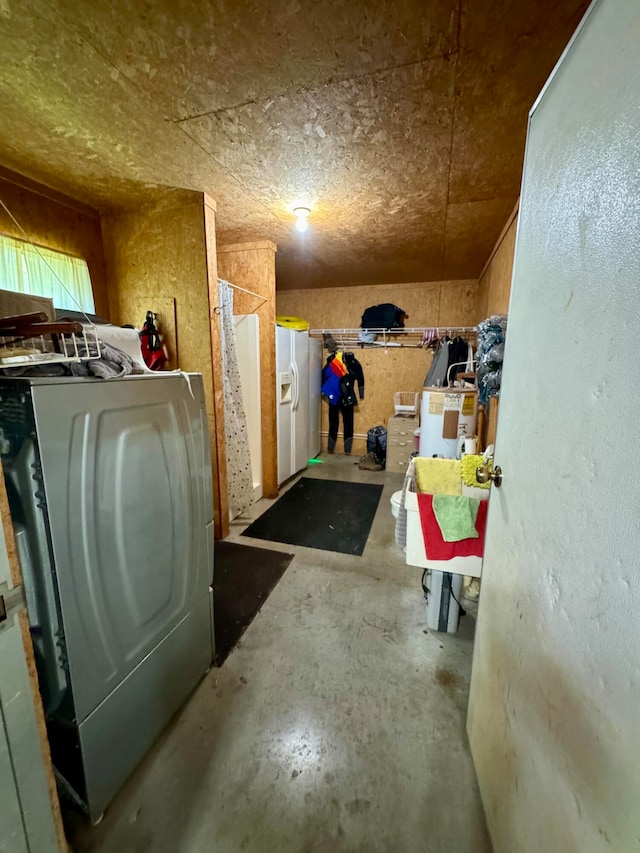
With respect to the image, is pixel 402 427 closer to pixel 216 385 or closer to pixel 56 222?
pixel 216 385

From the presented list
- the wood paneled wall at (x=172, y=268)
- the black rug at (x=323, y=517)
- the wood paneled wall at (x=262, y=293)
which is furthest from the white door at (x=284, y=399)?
the wood paneled wall at (x=172, y=268)

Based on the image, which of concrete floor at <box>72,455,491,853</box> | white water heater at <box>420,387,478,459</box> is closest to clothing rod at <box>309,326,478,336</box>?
white water heater at <box>420,387,478,459</box>

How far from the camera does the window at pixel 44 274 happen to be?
1944 millimetres

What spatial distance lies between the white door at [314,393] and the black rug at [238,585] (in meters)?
2.21

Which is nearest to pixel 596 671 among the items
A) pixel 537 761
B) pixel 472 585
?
pixel 537 761

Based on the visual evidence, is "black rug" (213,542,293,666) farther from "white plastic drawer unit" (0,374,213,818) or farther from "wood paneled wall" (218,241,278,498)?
"wood paneled wall" (218,241,278,498)

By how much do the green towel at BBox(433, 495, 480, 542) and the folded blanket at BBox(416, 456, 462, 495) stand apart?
35 centimetres

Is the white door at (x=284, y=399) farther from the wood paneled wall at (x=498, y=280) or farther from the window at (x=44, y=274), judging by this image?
the wood paneled wall at (x=498, y=280)

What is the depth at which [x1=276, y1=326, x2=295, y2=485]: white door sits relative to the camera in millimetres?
3379

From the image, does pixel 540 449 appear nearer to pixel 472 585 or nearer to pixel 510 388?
pixel 510 388

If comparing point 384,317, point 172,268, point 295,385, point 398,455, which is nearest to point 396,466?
point 398,455

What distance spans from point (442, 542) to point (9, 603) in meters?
1.38

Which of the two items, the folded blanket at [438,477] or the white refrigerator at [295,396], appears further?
the white refrigerator at [295,396]

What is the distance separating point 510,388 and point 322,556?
193 centimetres
